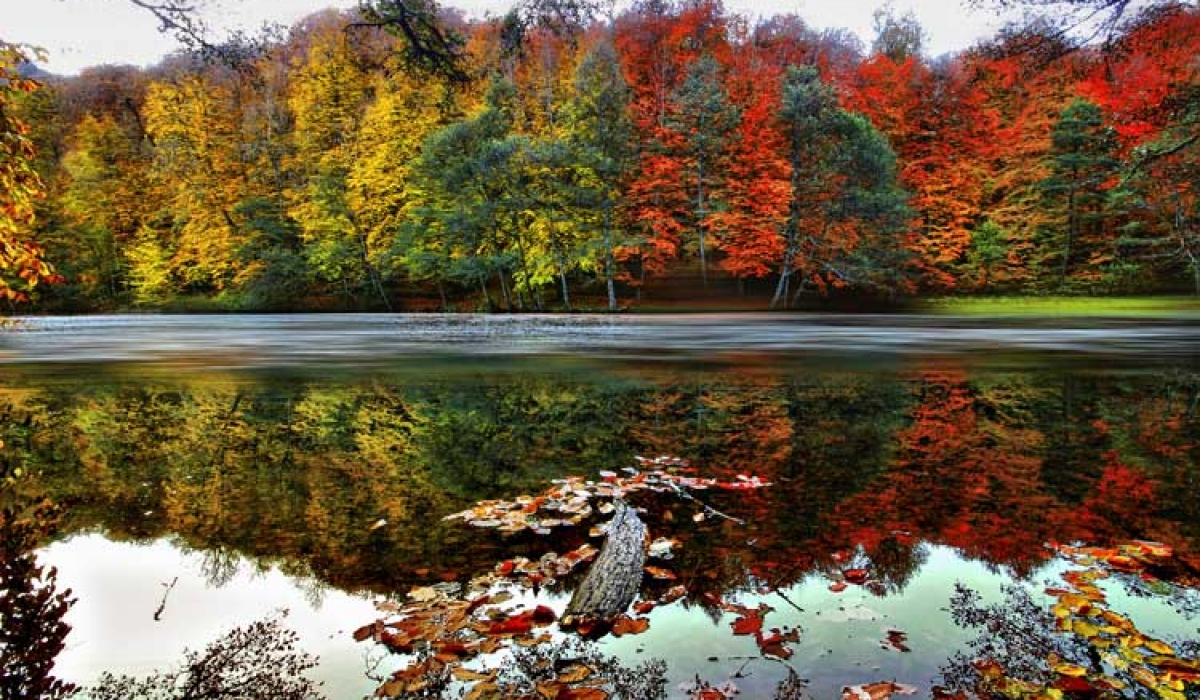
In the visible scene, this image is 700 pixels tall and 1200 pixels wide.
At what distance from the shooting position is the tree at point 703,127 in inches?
1426

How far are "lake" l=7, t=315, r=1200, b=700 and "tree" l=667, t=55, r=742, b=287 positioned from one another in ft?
99.3

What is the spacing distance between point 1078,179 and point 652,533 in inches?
1827

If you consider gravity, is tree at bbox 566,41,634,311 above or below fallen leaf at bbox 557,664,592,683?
above

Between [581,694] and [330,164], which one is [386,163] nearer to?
[330,164]

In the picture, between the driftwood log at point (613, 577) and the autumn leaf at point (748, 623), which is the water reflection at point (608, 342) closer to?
the driftwood log at point (613, 577)

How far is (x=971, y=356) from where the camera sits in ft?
44.8

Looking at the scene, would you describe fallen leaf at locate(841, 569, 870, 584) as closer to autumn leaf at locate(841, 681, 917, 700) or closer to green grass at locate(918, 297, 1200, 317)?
autumn leaf at locate(841, 681, 917, 700)

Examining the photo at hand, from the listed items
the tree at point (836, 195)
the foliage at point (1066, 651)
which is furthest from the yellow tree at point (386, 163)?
the foliage at point (1066, 651)

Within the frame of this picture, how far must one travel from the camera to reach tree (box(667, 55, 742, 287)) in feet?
119

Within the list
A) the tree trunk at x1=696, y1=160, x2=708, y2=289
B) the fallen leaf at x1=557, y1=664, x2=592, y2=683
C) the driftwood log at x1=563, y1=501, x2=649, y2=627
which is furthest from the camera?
the tree trunk at x1=696, y1=160, x2=708, y2=289

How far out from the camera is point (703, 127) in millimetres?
36656

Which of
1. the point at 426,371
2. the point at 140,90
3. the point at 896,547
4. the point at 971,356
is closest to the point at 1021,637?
the point at 896,547

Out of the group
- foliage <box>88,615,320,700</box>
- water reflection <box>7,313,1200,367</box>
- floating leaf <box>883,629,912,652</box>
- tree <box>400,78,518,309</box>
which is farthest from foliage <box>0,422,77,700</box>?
tree <box>400,78,518,309</box>

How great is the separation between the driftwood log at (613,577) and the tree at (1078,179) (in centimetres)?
4404
